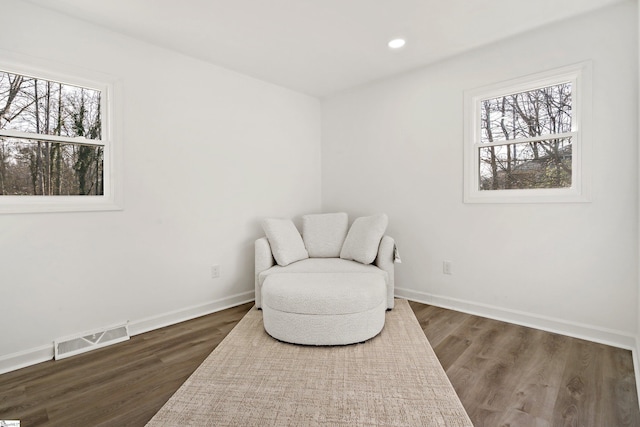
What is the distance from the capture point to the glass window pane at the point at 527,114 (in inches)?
104

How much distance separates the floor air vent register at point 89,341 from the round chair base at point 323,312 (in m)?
1.18

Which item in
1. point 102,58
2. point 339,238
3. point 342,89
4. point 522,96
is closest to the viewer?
point 102,58

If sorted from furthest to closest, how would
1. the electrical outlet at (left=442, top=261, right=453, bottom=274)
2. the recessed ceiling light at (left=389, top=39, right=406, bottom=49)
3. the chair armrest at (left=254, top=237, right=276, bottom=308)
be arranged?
the electrical outlet at (left=442, top=261, right=453, bottom=274) → the chair armrest at (left=254, top=237, right=276, bottom=308) → the recessed ceiling light at (left=389, top=39, right=406, bottom=49)

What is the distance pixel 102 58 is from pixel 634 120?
3.97 m

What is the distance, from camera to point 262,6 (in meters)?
2.28

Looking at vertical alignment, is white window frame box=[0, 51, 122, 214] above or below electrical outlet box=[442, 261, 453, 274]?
above

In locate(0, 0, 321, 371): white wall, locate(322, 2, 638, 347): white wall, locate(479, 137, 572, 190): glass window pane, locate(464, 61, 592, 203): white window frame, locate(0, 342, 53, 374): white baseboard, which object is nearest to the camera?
locate(0, 342, 53, 374): white baseboard

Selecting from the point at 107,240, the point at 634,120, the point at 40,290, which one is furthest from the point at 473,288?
the point at 40,290

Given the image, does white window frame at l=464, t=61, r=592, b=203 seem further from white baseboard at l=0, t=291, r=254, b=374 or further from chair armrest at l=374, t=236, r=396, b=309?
white baseboard at l=0, t=291, r=254, b=374

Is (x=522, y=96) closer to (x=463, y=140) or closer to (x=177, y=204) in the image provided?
(x=463, y=140)

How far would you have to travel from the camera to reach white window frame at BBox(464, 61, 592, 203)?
244cm

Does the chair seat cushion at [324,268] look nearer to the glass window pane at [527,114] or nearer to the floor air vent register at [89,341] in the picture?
the floor air vent register at [89,341]

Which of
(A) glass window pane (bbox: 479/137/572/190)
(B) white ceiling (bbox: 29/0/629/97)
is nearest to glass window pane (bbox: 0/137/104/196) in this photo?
(B) white ceiling (bbox: 29/0/629/97)

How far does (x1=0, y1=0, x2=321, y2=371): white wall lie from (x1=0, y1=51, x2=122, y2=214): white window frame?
0.18 feet
